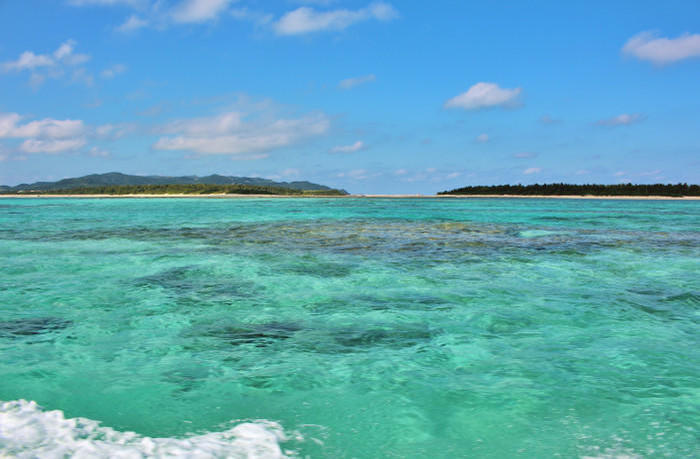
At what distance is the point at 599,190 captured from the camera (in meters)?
147

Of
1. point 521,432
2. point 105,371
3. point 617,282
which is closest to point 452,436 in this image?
point 521,432

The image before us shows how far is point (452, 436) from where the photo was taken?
14.6 feet

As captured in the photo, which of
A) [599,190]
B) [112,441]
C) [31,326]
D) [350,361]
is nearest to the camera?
[112,441]

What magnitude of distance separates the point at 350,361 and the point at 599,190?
161411mm

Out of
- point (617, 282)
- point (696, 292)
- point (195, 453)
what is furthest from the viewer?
point (617, 282)

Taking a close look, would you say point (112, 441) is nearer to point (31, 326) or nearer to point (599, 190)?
point (31, 326)

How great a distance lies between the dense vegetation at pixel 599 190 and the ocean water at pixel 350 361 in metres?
149

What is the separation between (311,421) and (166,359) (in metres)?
2.71

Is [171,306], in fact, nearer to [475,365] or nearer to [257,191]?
[475,365]

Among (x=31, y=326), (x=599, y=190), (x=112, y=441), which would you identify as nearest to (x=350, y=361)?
(x=112, y=441)

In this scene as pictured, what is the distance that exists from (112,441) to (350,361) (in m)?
3.00

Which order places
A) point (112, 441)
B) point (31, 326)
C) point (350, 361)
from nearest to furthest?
1. point (112, 441)
2. point (350, 361)
3. point (31, 326)

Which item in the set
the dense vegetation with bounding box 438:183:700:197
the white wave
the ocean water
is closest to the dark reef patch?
the ocean water

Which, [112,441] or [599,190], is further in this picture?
[599,190]
